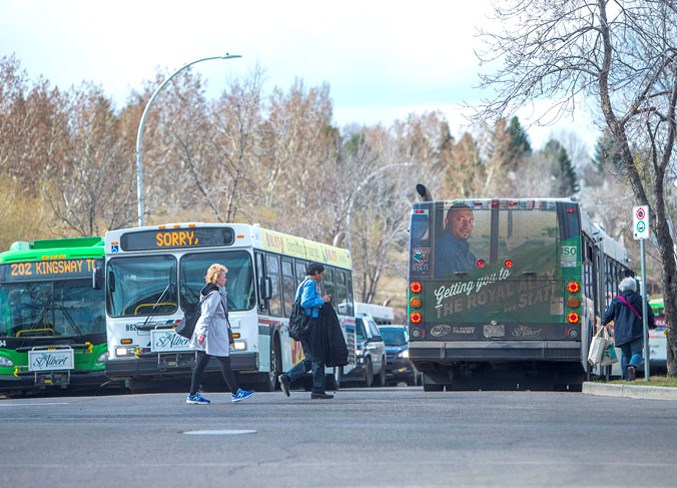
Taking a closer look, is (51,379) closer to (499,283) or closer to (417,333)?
(417,333)

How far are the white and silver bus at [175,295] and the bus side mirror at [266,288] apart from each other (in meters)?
0.02

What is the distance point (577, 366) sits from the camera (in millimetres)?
22359

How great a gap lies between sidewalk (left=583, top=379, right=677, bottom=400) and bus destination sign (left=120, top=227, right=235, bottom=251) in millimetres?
6705

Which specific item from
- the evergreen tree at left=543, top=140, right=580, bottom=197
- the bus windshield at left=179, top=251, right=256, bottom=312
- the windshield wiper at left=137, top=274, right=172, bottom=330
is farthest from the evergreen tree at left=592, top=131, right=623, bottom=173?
the evergreen tree at left=543, top=140, right=580, bottom=197

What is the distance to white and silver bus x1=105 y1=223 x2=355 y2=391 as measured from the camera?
932 inches

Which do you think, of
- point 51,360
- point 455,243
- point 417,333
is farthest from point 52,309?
point 455,243

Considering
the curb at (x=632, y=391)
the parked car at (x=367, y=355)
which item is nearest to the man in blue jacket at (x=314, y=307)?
the curb at (x=632, y=391)

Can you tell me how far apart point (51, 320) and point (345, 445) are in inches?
626

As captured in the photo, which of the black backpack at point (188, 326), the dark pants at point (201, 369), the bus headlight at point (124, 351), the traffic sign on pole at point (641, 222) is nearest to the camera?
the dark pants at point (201, 369)

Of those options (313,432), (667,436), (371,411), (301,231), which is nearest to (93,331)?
(371,411)

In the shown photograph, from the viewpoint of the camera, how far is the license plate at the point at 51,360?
2586cm

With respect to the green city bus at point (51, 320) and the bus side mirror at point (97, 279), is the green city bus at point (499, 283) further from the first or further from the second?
the green city bus at point (51, 320)

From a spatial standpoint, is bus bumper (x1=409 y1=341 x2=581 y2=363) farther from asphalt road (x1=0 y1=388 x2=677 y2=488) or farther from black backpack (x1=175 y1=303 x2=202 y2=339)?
black backpack (x1=175 y1=303 x2=202 y2=339)

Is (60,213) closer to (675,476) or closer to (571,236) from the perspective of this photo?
(571,236)
